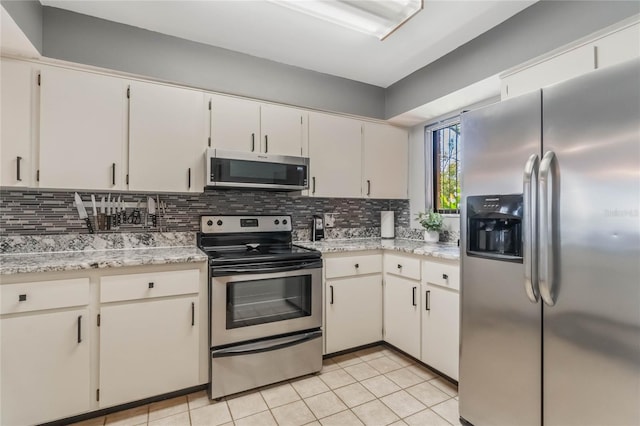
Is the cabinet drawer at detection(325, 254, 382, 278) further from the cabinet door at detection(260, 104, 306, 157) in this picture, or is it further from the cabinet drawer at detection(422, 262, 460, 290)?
the cabinet door at detection(260, 104, 306, 157)

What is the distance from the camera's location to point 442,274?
7.25 feet

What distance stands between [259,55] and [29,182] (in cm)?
181

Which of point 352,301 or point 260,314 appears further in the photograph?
point 352,301

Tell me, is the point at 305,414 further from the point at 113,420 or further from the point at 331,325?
the point at 113,420

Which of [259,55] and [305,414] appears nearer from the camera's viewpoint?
[305,414]

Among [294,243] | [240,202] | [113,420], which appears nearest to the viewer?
[113,420]

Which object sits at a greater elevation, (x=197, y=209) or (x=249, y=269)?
(x=197, y=209)

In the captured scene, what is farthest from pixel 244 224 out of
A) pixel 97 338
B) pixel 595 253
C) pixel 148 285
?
pixel 595 253

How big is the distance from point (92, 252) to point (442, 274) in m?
2.41

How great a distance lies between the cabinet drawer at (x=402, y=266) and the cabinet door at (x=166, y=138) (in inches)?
63.7

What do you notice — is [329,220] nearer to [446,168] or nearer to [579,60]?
[446,168]

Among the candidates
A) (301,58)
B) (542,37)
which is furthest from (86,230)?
(542,37)

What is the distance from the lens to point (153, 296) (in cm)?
194

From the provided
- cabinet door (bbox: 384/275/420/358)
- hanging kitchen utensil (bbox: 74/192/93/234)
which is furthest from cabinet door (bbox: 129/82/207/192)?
cabinet door (bbox: 384/275/420/358)
